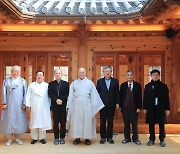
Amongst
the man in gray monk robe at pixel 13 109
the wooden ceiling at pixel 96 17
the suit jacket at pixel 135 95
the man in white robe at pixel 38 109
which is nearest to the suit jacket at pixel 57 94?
the man in white robe at pixel 38 109

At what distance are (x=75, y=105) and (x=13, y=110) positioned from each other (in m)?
1.16

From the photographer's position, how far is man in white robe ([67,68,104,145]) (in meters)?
5.58

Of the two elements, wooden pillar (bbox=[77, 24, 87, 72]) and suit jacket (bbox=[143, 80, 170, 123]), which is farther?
wooden pillar (bbox=[77, 24, 87, 72])

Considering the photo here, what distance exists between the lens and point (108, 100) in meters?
5.70

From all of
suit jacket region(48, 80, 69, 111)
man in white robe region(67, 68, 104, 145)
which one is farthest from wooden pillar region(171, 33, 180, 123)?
suit jacket region(48, 80, 69, 111)

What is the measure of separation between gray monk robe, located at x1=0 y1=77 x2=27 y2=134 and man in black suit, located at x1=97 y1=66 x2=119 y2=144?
1.50 meters

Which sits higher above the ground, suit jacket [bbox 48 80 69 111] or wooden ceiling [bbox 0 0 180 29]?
wooden ceiling [bbox 0 0 180 29]

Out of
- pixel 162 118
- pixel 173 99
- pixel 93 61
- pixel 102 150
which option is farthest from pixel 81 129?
pixel 173 99

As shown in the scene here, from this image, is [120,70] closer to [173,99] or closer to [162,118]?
[173,99]

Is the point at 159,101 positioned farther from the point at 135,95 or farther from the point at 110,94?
the point at 110,94

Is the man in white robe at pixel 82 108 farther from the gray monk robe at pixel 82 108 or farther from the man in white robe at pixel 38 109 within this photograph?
the man in white robe at pixel 38 109

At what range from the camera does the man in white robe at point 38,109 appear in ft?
18.5

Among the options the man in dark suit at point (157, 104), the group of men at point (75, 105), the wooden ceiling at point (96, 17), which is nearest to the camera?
the wooden ceiling at point (96, 17)

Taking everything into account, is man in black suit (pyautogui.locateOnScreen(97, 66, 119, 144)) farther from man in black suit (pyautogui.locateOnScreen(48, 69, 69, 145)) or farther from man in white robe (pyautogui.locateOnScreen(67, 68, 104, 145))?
man in black suit (pyautogui.locateOnScreen(48, 69, 69, 145))
